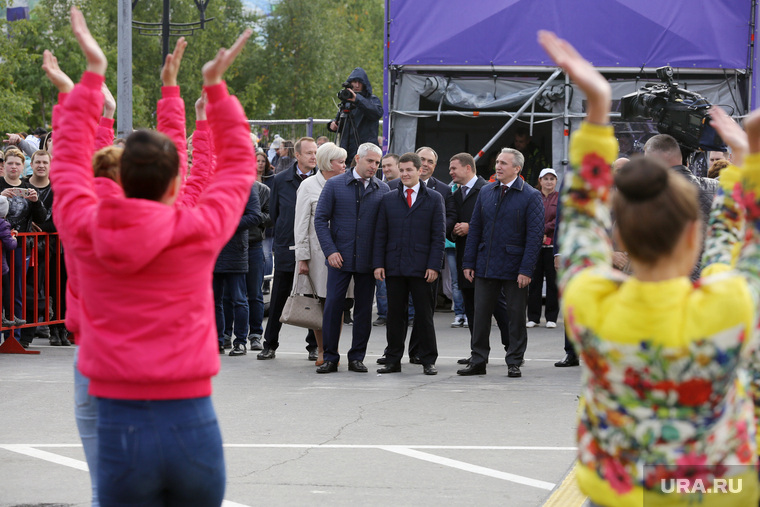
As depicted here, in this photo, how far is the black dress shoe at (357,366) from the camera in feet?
33.9

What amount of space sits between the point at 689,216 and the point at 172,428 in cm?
156

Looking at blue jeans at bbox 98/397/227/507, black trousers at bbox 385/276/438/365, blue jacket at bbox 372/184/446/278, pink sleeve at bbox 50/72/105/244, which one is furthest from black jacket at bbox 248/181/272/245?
blue jeans at bbox 98/397/227/507

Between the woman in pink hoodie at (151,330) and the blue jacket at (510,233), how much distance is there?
692 cm

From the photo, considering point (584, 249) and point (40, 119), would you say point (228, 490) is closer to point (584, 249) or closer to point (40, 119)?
point (584, 249)

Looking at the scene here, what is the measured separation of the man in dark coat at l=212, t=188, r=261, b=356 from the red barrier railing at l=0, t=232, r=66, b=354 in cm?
190

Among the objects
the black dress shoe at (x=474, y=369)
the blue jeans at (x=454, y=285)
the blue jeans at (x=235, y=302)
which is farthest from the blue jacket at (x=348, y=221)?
the blue jeans at (x=454, y=285)

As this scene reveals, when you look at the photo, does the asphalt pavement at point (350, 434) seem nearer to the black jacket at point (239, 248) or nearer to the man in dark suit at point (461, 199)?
the black jacket at point (239, 248)

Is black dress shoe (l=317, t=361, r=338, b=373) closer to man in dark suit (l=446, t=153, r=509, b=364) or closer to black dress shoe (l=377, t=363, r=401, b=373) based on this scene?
black dress shoe (l=377, t=363, r=401, b=373)

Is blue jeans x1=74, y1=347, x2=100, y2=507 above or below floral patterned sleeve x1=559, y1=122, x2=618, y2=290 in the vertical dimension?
below

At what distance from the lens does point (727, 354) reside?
267 cm

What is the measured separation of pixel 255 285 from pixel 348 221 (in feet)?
6.73

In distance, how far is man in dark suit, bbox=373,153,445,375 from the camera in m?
10.2

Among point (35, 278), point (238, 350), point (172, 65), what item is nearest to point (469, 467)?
point (172, 65)

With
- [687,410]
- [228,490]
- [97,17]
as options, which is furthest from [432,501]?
[97,17]
